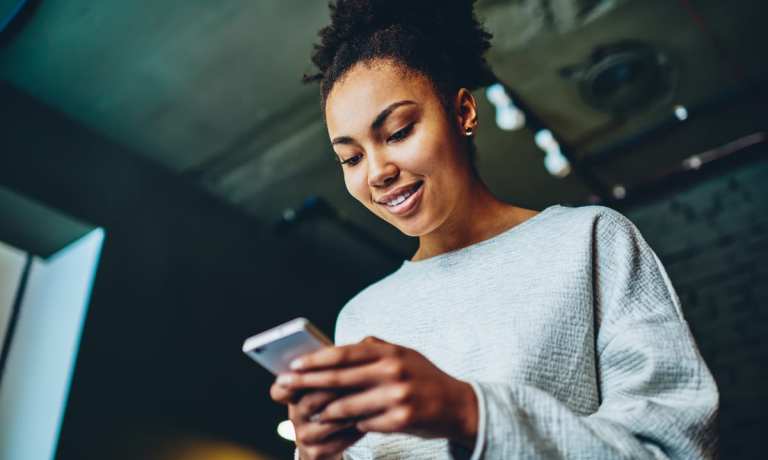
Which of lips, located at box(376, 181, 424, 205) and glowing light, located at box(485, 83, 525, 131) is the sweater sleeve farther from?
glowing light, located at box(485, 83, 525, 131)

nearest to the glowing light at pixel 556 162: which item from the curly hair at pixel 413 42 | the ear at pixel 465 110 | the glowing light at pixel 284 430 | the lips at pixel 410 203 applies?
the glowing light at pixel 284 430

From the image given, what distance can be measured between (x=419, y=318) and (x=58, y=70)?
92.6 inches

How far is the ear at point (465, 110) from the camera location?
1.10 meters

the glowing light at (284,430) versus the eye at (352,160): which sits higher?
the glowing light at (284,430)

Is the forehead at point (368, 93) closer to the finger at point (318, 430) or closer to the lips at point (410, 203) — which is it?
the lips at point (410, 203)

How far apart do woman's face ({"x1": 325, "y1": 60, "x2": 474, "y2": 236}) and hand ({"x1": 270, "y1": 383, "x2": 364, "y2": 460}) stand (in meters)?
0.46

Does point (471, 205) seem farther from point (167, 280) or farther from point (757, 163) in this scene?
point (757, 163)

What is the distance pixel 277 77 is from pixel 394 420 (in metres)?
2.48

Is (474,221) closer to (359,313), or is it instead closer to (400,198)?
(400,198)

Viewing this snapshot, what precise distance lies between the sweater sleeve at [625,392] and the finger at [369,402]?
0.09 metres

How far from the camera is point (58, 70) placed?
2645 mm

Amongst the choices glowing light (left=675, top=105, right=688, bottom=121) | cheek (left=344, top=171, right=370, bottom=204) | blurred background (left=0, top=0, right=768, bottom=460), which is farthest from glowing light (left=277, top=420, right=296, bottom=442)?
glowing light (left=675, top=105, right=688, bottom=121)

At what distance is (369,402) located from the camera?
1.71ft

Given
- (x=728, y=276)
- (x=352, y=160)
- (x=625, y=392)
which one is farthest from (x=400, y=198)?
(x=728, y=276)
